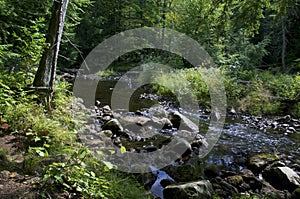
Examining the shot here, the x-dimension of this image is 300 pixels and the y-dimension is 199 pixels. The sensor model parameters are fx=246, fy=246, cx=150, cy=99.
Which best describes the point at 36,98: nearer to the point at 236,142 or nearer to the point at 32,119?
the point at 32,119

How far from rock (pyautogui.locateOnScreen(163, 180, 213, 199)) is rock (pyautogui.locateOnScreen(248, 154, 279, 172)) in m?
1.78

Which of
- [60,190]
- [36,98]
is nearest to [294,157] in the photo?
[60,190]

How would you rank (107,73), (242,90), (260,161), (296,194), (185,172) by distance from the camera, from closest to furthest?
(296,194)
(185,172)
(260,161)
(242,90)
(107,73)

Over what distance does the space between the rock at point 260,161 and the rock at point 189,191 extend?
1.78 meters

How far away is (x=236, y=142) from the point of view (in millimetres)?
7086

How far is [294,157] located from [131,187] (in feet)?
15.2

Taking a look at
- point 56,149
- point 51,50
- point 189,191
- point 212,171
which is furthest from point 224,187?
point 51,50

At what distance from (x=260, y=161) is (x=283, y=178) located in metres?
Result: 0.85

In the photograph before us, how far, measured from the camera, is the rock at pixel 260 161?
5.32m

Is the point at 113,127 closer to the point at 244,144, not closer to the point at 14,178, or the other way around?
the point at 244,144

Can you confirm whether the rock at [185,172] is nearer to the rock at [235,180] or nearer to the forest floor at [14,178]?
the rock at [235,180]

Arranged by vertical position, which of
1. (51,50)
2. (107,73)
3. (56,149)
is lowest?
(56,149)

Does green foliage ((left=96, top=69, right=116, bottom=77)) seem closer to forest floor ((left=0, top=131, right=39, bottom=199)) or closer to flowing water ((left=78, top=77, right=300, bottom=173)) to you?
flowing water ((left=78, top=77, right=300, bottom=173))

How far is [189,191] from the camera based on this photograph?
3.77m
